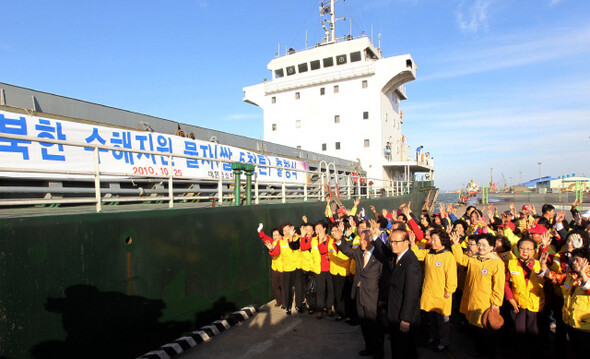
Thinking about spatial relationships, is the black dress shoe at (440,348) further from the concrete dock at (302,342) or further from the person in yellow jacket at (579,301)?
the person in yellow jacket at (579,301)

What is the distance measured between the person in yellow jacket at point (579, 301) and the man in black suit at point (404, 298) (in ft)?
4.88

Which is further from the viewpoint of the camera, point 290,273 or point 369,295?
point 290,273

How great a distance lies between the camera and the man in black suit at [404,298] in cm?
385

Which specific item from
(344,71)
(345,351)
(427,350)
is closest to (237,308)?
(345,351)

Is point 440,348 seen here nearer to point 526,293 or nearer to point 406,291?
point 526,293

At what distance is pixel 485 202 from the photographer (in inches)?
1478

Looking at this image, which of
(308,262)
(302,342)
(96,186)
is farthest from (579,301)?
(96,186)

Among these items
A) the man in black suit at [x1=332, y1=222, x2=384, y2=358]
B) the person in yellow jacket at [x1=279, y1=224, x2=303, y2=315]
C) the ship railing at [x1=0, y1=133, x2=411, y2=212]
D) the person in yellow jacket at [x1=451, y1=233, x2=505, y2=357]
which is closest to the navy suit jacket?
the man in black suit at [x1=332, y1=222, x2=384, y2=358]

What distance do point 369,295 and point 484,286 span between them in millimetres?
1368

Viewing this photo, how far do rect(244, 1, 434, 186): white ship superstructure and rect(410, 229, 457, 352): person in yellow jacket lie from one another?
15.4 meters

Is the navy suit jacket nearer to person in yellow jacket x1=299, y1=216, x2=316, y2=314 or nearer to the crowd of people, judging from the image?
the crowd of people

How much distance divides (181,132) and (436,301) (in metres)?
8.24

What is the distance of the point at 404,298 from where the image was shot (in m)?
3.90

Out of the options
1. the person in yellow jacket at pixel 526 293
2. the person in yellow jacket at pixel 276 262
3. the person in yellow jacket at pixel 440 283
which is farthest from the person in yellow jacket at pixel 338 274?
the person in yellow jacket at pixel 526 293
